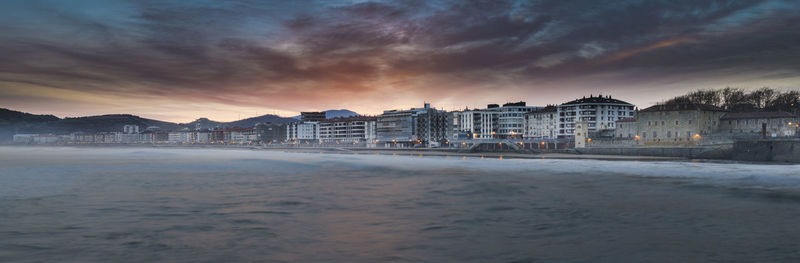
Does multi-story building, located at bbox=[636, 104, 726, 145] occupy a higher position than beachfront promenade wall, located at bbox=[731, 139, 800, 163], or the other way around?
multi-story building, located at bbox=[636, 104, 726, 145]

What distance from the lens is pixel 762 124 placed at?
234ft

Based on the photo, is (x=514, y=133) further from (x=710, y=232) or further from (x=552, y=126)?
(x=710, y=232)

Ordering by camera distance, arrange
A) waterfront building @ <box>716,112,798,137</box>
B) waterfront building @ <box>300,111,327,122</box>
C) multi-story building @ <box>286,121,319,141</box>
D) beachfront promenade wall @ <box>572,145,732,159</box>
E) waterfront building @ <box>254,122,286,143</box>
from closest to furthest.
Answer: beachfront promenade wall @ <box>572,145,732,159</box> → waterfront building @ <box>716,112,798,137</box> → multi-story building @ <box>286,121,319,141</box> → waterfront building @ <box>300,111,327,122</box> → waterfront building @ <box>254,122,286,143</box>

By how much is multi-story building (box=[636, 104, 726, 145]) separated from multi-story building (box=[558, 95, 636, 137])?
26.2 meters

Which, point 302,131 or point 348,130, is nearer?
point 348,130

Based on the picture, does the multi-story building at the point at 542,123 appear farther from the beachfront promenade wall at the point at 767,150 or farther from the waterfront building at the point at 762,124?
the beachfront promenade wall at the point at 767,150

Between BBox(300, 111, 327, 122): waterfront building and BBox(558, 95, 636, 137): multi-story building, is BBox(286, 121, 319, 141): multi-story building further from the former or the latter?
BBox(558, 95, 636, 137): multi-story building

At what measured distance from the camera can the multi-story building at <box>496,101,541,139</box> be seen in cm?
12181

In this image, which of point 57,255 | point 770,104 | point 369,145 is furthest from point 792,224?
point 369,145

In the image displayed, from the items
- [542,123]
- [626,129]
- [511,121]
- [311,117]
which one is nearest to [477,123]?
[511,121]

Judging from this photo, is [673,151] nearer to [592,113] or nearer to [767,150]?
Answer: [767,150]

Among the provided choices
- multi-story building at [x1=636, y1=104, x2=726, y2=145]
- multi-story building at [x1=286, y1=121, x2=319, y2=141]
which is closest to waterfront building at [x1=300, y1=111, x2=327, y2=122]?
multi-story building at [x1=286, y1=121, x2=319, y2=141]

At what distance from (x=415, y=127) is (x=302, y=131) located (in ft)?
195

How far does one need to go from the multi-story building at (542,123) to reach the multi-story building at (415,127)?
24.7 metres
